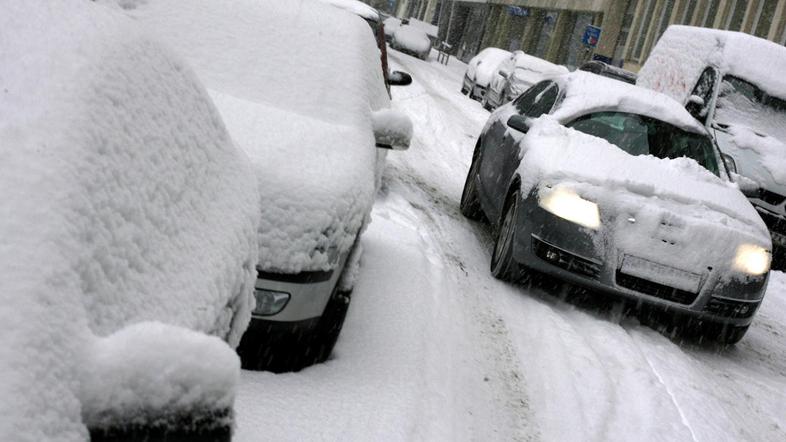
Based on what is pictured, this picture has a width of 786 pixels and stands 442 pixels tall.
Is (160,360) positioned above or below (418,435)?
above

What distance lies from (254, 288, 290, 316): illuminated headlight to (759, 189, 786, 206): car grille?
8.38 meters

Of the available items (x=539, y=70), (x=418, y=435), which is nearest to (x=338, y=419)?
(x=418, y=435)

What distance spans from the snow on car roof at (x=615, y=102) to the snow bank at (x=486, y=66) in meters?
14.2

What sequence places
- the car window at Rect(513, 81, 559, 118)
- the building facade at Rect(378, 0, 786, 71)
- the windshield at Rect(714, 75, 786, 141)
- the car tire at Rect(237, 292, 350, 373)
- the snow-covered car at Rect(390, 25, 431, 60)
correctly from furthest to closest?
the snow-covered car at Rect(390, 25, 431, 60) < the building facade at Rect(378, 0, 786, 71) < the windshield at Rect(714, 75, 786, 141) < the car window at Rect(513, 81, 559, 118) < the car tire at Rect(237, 292, 350, 373)

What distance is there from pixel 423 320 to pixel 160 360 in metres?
3.67

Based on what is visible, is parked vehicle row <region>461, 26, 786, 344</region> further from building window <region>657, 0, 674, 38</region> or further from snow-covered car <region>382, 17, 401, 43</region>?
snow-covered car <region>382, 17, 401, 43</region>

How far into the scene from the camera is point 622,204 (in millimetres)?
5742

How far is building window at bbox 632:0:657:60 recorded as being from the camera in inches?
1350

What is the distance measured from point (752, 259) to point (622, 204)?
3.12 ft

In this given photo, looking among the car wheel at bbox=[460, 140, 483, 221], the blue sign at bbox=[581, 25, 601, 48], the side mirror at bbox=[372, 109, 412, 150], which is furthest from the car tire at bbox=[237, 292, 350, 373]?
the blue sign at bbox=[581, 25, 601, 48]

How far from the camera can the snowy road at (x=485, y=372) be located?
3.60 meters

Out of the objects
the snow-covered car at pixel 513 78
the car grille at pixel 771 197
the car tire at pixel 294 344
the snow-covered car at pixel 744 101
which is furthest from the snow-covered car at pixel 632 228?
the snow-covered car at pixel 513 78

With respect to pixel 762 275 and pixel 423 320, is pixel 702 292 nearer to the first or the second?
pixel 762 275

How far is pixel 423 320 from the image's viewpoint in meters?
4.91
